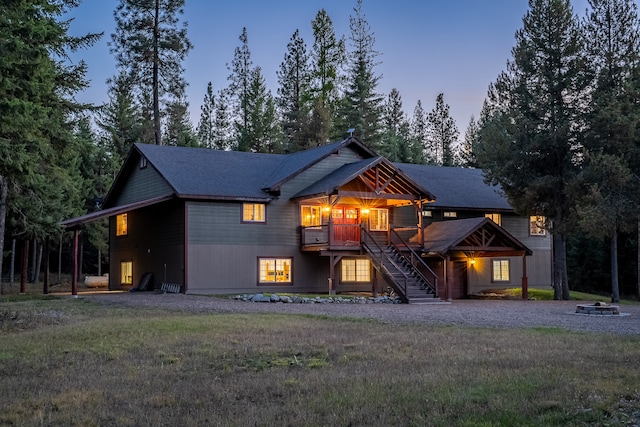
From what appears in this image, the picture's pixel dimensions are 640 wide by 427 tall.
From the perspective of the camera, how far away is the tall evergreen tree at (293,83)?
56938 millimetres

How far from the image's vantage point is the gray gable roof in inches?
1351

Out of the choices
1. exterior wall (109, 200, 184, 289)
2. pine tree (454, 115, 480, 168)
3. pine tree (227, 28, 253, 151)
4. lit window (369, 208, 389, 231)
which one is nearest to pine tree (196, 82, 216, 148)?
pine tree (227, 28, 253, 151)

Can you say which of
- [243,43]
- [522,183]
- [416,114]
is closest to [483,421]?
[522,183]

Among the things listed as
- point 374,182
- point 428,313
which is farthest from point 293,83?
point 428,313

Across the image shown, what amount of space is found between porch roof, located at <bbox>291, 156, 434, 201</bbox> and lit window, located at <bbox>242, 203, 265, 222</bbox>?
4.85 feet

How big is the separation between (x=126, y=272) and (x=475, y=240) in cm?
1683

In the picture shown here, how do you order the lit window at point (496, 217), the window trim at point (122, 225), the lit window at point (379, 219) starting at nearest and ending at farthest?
the lit window at point (379, 219) < the window trim at point (122, 225) < the lit window at point (496, 217)

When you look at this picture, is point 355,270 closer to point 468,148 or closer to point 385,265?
point 385,265

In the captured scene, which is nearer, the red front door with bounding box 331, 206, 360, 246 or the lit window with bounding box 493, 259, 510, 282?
the red front door with bounding box 331, 206, 360, 246

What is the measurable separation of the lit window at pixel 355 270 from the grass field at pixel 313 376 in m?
16.8

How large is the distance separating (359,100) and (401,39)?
24.5 meters

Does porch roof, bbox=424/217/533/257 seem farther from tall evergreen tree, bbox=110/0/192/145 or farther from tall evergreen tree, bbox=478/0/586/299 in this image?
tall evergreen tree, bbox=110/0/192/145

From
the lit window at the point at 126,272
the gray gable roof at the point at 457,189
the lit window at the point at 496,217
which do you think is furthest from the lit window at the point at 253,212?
the lit window at the point at 496,217

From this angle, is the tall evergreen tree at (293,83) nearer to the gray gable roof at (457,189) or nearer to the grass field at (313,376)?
the gray gable roof at (457,189)
